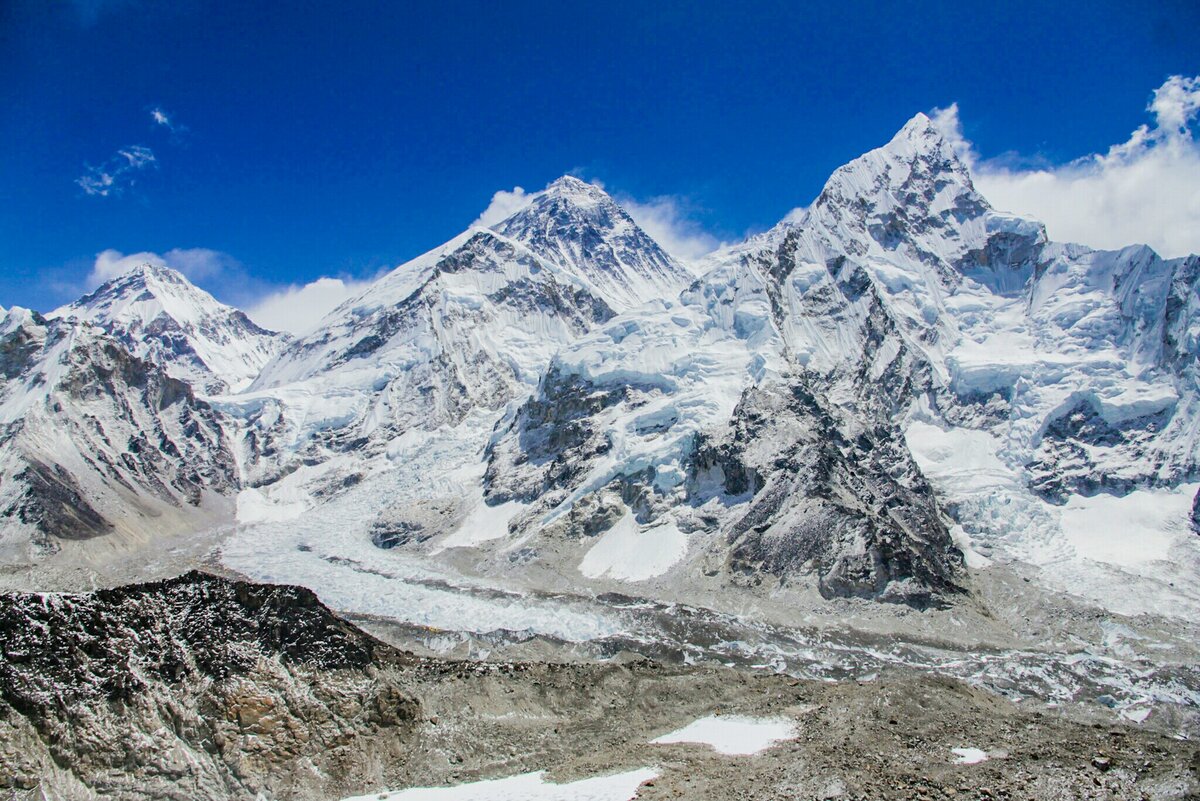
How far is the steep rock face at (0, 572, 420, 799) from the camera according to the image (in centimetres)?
3142

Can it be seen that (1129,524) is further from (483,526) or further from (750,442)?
(483,526)

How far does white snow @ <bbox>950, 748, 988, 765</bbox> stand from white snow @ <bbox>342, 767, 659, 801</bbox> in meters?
13.6

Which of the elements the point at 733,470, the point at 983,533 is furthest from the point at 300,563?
the point at 983,533

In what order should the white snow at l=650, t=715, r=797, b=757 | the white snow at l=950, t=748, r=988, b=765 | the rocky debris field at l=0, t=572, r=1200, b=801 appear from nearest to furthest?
the rocky debris field at l=0, t=572, r=1200, b=801, the white snow at l=950, t=748, r=988, b=765, the white snow at l=650, t=715, r=797, b=757

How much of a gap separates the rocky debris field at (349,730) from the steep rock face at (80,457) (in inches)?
4665

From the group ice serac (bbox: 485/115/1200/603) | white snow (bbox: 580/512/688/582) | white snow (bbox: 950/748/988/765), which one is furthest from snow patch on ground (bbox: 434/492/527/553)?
white snow (bbox: 950/748/988/765)

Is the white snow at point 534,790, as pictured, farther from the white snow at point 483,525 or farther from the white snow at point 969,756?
the white snow at point 483,525

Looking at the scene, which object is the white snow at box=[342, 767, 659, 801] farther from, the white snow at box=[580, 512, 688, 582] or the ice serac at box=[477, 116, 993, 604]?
the white snow at box=[580, 512, 688, 582]

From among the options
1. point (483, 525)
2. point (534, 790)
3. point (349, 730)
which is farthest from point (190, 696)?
point (483, 525)

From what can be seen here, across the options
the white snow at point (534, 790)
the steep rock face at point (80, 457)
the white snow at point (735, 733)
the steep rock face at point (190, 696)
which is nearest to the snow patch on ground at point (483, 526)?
the steep rock face at point (80, 457)

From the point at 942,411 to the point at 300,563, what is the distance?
150 m

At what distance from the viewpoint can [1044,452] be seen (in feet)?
541

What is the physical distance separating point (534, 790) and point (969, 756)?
1984 cm

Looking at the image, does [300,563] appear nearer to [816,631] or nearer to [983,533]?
[816,631]
